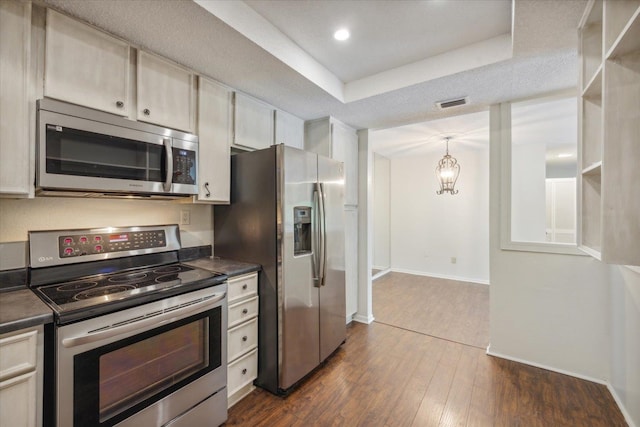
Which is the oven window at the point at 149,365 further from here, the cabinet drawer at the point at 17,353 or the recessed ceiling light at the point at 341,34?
the recessed ceiling light at the point at 341,34

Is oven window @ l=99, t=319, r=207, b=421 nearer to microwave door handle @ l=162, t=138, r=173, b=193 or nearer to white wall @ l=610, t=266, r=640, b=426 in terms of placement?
microwave door handle @ l=162, t=138, r=173, b=193

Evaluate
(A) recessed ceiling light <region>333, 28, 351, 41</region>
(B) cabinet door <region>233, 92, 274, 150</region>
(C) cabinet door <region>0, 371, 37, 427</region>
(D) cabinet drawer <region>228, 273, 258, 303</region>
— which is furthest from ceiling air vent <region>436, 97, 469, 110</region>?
(C) cabinet door <region>0, 371, 37, 427</region>

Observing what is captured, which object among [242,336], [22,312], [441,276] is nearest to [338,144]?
[242,336]

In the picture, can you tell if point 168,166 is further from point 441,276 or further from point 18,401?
point 441,276

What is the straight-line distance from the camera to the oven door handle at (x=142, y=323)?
3.98 feet

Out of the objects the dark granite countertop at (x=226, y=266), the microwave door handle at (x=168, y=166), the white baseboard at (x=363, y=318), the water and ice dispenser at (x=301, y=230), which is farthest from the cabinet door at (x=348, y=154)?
the microwave door handle at (x=168, y=166)

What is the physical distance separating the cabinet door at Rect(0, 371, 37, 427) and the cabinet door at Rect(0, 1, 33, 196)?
801mm

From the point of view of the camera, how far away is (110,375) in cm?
133

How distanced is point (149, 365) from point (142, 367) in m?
0.03

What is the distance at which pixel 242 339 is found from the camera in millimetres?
2016

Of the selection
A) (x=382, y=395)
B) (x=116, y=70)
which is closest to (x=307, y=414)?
(x=382, y=395)

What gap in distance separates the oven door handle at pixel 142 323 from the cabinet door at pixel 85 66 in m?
1.14

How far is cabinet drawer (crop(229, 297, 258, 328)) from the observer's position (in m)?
1.94

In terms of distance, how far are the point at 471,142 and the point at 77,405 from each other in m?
5.25
